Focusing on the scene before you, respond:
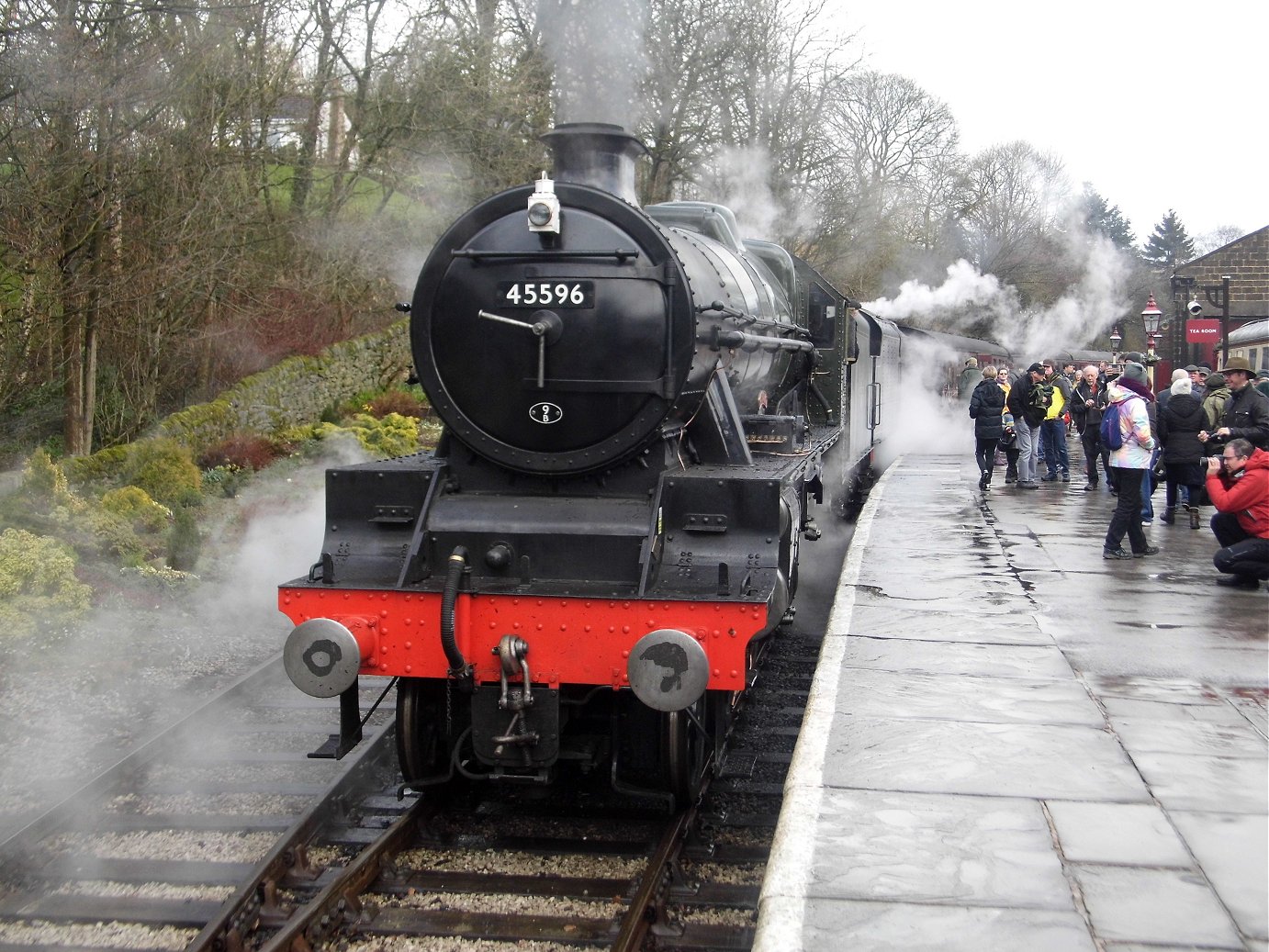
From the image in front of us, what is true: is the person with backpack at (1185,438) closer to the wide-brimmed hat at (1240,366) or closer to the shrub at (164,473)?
the wide-brimmed hat at (1240,366)

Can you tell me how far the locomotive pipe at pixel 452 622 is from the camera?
420 centimetres

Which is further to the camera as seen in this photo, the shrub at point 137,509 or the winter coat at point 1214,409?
the winter coat at point 1214,409

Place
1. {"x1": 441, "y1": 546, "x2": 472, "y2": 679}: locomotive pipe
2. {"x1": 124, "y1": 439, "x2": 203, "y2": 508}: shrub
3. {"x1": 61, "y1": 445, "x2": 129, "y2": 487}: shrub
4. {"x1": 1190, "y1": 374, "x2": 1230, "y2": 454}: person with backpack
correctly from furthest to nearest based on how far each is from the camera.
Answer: {"x1": 61, "y1": 445, "x2": 129, "y2": 487}: shrub < {"x1": 124, "y1": 439, "x2": 203, "y2": 508}: shrub < {"x1": 1190, "y1": 374, "x2": 1230, "y2": 454}: person with backpack < {"x1": 441, "y1": 546, "x2": 472, "y2": 679}: locomotive pipe

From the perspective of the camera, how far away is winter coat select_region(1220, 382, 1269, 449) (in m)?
8.27

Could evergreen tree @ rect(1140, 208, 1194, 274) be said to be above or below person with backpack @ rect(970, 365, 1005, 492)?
above

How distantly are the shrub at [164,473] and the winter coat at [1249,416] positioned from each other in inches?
349

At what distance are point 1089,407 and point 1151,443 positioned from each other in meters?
4.48

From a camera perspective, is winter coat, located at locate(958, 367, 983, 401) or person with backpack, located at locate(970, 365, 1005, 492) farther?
winter coat, located at locate(958, 367, 983, 401)

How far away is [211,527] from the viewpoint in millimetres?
10008

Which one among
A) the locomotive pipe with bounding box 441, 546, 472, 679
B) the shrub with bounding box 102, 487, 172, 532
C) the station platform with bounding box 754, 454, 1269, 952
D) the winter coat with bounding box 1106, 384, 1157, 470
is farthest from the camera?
the shrub with bounding box 102, 487, 172, 532

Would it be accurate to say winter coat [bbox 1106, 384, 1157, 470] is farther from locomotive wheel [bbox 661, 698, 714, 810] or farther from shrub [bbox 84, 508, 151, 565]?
shrub [bbox 84, 508, 151, 565]

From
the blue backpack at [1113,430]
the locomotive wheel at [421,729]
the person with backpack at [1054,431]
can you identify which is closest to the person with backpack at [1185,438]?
Answer: the blue backpack at [1113,430]

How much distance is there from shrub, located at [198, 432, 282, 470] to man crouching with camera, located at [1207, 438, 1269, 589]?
9545 mm

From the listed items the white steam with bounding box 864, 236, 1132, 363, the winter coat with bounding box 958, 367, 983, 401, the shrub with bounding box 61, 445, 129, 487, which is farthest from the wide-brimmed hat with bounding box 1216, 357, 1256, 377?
the white steam with bounding box 864, 236, 1132, 363
